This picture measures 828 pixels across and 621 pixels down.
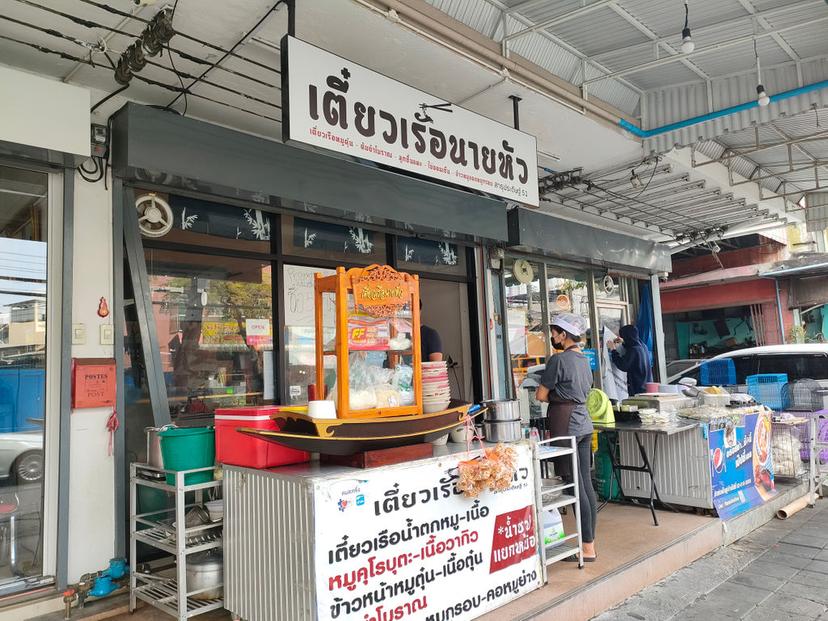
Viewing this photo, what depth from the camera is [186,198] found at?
526cm

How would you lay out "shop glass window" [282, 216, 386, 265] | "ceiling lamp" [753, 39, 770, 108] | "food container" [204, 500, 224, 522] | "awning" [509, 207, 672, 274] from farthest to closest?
"awning" [509, 207, 672, 274]
"shop glass window" [282, 216, 386, 265]
"ceiling lamp" [753, 39, 770, 108]
"food container" [204, 500, 224, 522]

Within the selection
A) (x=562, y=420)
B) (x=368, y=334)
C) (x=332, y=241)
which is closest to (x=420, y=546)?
(x=368, y=334)

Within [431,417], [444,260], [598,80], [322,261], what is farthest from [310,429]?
[444,260]

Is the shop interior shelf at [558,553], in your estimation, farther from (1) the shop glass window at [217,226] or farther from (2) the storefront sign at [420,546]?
(1) the shop glass window at [217,226]

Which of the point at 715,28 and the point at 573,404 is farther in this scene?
the point at 715,28

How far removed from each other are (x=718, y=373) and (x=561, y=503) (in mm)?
6534

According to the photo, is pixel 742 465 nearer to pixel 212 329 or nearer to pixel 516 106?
pixel 516 106

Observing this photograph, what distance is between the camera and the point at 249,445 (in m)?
3.37

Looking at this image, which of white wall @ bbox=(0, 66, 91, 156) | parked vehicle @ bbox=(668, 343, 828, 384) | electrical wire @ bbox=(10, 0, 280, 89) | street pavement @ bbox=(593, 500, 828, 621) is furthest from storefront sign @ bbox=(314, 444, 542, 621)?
parked vehicle @ bbox=(668, 343, 828, 384)

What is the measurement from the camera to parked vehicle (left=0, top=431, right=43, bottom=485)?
4070 mm

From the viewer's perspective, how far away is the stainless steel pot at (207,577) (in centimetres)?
357

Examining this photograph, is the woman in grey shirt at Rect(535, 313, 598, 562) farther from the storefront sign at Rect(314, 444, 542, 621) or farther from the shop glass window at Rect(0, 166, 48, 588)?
the shop glass window at Rect(0, 166, 48, 588)

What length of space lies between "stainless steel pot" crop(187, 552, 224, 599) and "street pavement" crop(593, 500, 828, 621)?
2462 mm

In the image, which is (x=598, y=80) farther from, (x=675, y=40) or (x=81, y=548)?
(x=81, y=548)
